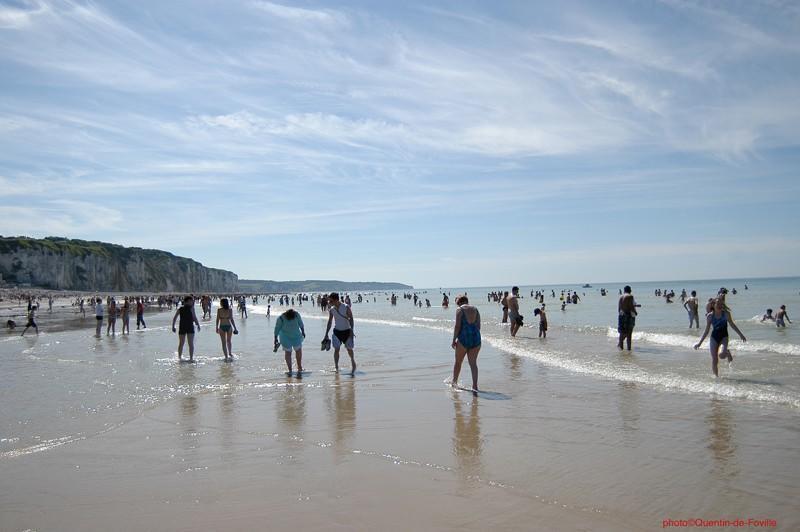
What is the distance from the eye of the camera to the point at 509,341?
1814 cm

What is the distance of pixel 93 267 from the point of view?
325 feet

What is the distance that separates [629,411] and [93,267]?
108 m

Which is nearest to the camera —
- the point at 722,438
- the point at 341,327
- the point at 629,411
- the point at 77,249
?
the point at 722,438

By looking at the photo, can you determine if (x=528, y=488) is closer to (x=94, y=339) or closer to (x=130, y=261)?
(x=94, y=339)

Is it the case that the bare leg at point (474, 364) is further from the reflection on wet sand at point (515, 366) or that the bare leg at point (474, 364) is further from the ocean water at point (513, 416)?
the reflection on wet sand at point (515, 366)

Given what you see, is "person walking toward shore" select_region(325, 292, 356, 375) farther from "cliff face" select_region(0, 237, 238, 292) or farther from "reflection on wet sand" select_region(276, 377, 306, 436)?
"cliff face" select_region(0, 237, 238, 292)

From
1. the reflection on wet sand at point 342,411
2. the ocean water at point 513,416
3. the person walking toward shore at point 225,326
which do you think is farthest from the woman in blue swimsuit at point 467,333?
the person walking toward shore at point 225,326

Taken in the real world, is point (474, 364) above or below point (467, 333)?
below

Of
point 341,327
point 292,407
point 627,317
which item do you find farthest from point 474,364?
point 627,317

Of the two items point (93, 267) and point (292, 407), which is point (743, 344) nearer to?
point (292, 407)

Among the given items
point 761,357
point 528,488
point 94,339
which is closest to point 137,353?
point 94,339

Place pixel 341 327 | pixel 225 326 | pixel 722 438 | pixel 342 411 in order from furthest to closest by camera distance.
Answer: pixel 225 326 < pixel 341 327 < pixel 342 411 < pixel 722 438

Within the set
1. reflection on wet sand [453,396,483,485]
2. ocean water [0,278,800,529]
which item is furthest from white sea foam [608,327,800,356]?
reflection on wet sand [453,396,483,485]

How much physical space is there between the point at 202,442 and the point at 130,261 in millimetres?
119110
